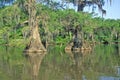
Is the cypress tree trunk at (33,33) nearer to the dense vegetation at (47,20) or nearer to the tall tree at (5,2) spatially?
the dense vegetation at (47,20)

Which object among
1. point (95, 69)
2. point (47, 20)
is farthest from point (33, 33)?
point (95, 69)

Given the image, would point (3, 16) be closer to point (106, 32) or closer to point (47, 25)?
point (47, 25)

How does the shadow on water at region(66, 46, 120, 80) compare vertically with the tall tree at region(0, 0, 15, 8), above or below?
below

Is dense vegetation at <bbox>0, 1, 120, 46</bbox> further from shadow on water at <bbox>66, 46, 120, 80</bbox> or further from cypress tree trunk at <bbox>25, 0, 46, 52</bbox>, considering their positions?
shadow on water at <bbox>66, 46, 120, 80</bbox>

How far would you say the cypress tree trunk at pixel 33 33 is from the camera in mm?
42625

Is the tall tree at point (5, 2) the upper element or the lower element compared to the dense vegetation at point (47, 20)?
upper

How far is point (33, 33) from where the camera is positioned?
43.6 m

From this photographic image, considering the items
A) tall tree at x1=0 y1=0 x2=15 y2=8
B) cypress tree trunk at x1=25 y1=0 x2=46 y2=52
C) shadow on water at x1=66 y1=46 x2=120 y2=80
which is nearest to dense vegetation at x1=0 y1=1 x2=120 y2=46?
cypress tree trunk at x1=25 y1=0 x2=46 y2=52

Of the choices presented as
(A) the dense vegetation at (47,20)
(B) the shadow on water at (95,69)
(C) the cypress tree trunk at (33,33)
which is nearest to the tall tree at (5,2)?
(A) the dense vegetation at (47,20)

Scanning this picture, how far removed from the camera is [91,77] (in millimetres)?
18156

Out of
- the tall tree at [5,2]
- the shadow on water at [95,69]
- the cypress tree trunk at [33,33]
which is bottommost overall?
the shadow on water at [95,69]

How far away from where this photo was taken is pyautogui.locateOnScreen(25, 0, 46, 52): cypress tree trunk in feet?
140

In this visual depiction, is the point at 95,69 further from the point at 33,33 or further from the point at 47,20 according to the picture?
the point at 47,20

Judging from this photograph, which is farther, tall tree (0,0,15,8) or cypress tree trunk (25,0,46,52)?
tall tree (0,0,15,8)
